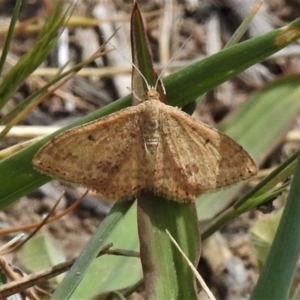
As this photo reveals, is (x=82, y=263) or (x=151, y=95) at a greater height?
(x=151, y=95)

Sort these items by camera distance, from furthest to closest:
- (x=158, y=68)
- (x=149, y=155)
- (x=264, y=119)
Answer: (x=158, y=68) < (x=264, y=119) < (x=149, y=155)

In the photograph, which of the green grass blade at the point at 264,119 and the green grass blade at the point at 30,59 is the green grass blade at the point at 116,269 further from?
the green grass blade at the point at 30,59

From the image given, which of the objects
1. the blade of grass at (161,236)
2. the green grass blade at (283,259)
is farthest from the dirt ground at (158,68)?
the green grass blade at (283,259)

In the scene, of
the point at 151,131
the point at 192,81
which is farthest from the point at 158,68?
the point at 192,81

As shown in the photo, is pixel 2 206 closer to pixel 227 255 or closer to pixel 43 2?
pixel 227 255

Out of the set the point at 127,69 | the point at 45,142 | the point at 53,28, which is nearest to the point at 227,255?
the point at 127,69

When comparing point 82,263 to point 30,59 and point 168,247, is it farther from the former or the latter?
point 30,59

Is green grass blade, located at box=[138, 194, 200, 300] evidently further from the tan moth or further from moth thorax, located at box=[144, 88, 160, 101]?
moth thorax, located at box=[144, 88, 160, 101]

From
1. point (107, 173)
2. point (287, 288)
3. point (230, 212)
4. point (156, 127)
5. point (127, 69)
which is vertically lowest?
point (287, 288)
